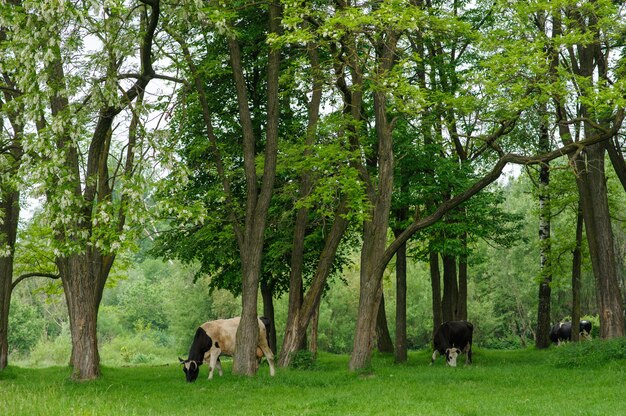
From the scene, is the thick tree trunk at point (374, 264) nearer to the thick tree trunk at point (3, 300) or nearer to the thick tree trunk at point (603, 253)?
the thick tree trunk at point (603, 253)

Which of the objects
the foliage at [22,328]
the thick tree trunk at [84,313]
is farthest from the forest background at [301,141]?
the foliage at [22,328]

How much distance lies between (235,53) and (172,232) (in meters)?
13.3

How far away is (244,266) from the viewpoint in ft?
73.9

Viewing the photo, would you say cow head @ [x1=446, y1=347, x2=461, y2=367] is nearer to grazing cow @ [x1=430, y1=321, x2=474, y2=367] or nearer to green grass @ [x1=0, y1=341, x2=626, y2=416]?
Answer: grazing cow @ [x1=430, y1=321, x2=474, y2=367]

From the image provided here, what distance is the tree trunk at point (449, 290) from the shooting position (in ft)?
106

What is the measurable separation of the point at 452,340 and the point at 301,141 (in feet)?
32.0

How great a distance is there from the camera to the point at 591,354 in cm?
2311

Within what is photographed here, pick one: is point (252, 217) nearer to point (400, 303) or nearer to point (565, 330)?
point (400, 303)

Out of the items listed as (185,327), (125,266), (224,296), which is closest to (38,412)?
(125,266)

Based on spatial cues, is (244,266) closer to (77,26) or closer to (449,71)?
(77,26)

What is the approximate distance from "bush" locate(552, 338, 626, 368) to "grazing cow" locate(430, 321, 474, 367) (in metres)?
4.46

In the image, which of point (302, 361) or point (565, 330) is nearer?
point (302, 361)

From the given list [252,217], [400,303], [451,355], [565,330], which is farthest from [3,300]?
[565,330]

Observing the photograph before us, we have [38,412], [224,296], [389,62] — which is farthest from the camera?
[224,296]
